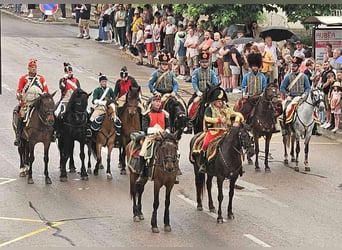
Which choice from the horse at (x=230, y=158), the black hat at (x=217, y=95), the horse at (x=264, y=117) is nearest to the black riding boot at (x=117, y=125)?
the black hat at (x=217, y=95)

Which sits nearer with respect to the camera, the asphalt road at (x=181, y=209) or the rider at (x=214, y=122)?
the asphalt road at (x=181, y=209)

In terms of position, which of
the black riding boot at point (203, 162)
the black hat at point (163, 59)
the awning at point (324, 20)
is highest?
the awning at point (324, 20)

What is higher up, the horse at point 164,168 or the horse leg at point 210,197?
the horse at point 164,168

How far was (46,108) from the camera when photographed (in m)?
19.5

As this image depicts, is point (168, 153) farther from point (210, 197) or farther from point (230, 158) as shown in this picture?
point (210, 197)

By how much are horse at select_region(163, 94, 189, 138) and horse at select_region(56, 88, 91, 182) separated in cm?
185

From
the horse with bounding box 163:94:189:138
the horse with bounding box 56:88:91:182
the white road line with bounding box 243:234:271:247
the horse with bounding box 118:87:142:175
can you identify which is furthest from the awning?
the white road line with bounding box 243:234:271:247

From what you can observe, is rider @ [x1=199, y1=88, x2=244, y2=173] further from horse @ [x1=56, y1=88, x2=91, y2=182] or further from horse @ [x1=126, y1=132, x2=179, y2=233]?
horse @ [x1=56, y1=88, x2=91, y2=182]

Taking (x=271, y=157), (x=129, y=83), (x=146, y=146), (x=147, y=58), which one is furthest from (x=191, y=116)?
(x=147, y=58)

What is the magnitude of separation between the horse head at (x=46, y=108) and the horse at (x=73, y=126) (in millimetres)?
666

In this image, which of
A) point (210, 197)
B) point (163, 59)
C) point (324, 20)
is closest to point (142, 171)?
point (210, 197)

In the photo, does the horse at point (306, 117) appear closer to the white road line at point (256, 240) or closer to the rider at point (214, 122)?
the rider at point (214, 122)

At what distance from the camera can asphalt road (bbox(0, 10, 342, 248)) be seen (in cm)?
1584

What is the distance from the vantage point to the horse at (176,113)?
67.9 ft
